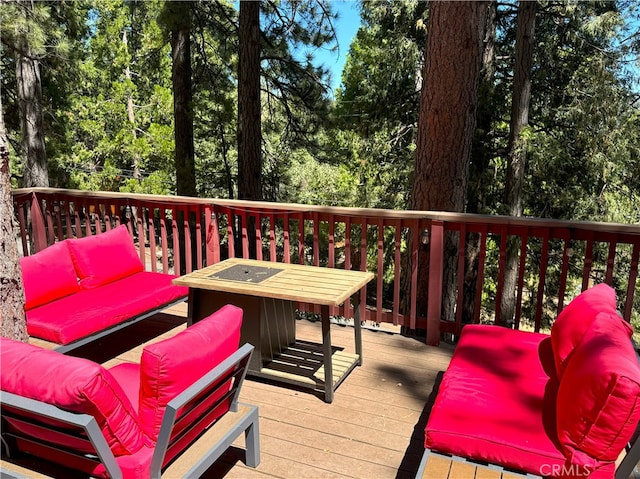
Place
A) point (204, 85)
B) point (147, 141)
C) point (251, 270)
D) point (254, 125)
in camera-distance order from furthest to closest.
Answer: point (147, 141), point (204, 85), point (254, 125), point (251, 270)

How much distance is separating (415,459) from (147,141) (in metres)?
16.6

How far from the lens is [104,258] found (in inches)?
153

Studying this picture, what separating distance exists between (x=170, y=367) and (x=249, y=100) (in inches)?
294

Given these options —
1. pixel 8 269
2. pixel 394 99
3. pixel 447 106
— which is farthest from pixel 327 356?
pixel 394 99

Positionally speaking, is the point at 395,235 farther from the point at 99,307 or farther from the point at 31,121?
the point at 31,121

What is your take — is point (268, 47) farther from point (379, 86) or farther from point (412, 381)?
point (412, 381)

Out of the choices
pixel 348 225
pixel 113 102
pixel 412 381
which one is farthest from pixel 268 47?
pixel 113 102

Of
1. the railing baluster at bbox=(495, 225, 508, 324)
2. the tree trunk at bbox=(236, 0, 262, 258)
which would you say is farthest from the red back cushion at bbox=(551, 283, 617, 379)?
the tree trunk at bbox=(236, 0, 262, 258)

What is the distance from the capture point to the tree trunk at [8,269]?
2547 mm

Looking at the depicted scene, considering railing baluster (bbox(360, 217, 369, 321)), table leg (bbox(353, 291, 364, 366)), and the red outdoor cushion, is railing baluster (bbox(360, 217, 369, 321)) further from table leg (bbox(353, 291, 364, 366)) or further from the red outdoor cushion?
the red outdoor cushion

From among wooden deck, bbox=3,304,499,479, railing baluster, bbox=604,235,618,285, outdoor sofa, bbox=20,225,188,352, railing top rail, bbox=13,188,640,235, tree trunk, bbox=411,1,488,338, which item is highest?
tree trunk, bbox=411,1,488,338

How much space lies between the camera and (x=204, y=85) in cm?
1138

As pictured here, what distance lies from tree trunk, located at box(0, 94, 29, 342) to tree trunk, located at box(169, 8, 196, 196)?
7818mm

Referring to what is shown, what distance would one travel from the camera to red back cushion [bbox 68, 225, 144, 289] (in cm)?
372
